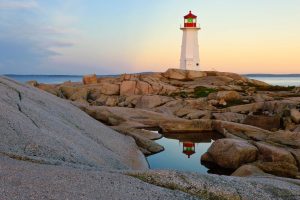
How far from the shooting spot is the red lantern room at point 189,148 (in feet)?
85.6

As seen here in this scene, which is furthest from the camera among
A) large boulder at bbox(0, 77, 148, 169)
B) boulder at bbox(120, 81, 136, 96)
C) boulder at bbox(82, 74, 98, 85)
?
boulder at bbox(82, 74, 98, 85)

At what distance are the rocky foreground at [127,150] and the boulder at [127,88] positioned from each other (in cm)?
1096

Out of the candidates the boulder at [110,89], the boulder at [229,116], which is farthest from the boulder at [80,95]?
the boulder at [229,116]

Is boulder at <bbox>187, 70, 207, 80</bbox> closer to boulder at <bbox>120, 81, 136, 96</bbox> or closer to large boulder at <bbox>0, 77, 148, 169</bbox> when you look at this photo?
boulder at <bbox>120, 81, 136, 96</bbox>

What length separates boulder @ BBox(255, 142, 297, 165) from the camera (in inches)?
773

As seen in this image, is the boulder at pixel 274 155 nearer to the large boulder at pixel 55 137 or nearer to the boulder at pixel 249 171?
the boulder at pixel 249 171

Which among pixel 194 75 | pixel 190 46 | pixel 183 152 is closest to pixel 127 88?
pixel 194 75

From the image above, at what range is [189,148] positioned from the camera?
2752 cm

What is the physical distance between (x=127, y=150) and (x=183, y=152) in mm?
6550

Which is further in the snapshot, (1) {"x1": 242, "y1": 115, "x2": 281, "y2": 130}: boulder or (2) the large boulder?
(1) {"x1": 242, "y1": 115, "x2": 281, "y2": 130}: boulder

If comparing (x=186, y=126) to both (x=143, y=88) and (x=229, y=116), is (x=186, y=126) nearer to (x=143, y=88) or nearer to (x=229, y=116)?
(x=229, y=116)

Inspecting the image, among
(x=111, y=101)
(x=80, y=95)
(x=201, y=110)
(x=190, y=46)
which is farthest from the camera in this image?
(x=190, y=46)

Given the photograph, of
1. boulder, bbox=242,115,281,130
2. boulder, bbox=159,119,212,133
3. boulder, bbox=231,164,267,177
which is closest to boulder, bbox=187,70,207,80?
boulder, bbox=159,119,212,133

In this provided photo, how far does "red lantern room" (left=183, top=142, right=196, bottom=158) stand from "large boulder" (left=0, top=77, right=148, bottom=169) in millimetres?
4776
